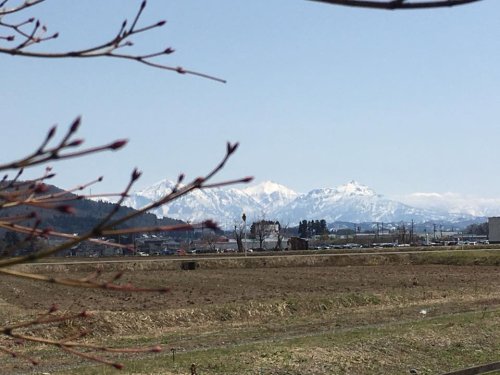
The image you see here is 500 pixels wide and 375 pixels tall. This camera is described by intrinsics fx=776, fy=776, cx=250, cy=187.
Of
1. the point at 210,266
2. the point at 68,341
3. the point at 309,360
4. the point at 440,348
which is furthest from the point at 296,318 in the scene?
the point at 210,266

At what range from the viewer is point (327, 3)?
225 centimetres

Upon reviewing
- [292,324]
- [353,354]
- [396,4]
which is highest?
[396,4]

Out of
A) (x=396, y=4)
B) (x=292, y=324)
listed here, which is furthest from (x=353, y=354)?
(x=396, y=4)

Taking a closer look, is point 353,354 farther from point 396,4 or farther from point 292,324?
point 396,4

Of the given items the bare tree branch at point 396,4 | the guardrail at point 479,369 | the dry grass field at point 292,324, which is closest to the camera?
the bare tree branch at point 396,4

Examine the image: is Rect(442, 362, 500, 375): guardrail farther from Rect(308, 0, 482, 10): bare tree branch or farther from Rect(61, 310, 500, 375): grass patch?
Rect(308, 0, 482, 10): bare tree branch

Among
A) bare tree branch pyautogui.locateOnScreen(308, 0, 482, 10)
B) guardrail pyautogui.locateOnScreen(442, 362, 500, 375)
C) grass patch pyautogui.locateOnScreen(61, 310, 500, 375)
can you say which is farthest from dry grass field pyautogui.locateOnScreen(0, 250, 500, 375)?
bare tree branch pyautogui.locateOnScreen(308, 0, 482, 10)

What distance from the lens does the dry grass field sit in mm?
17906

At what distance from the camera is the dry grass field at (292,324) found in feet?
58.7

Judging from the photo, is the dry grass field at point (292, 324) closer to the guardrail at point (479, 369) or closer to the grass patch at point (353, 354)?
the grass patch at point (353, 354)

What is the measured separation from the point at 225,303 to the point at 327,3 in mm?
30279

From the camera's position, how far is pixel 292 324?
2675 centimetres

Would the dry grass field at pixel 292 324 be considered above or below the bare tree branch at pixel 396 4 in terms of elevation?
below

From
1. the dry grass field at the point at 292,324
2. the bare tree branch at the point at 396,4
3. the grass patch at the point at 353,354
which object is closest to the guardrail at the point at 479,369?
the grass patch at the point at 353,354
